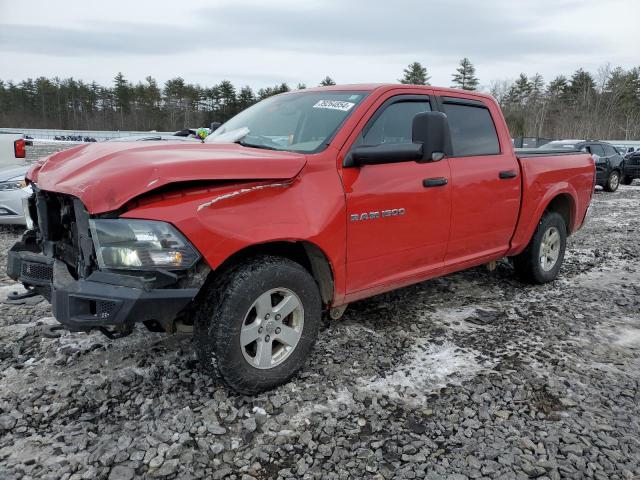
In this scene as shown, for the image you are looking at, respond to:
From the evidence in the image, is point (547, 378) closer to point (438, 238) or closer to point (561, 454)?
point (561, 454)

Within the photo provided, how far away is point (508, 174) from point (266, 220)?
8.39 ft

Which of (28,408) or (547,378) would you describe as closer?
(28,408)

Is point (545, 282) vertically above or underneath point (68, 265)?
underneath

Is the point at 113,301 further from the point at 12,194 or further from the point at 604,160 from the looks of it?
the point at 604,160

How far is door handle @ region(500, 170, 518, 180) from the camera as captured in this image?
4168 millimetres

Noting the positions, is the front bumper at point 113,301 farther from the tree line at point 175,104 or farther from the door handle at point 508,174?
the tree line at point 175,104

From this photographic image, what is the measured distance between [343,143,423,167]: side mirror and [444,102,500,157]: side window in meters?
0.88

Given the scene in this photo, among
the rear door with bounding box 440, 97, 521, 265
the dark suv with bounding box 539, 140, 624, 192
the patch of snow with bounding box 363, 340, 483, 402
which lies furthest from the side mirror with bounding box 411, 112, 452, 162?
the dark suv with bounding box 539, 140, 624, 192

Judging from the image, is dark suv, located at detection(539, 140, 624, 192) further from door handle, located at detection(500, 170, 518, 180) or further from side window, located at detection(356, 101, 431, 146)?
side window, located at detection(356, 101, 431, 146)

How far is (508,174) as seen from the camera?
423 centimetres

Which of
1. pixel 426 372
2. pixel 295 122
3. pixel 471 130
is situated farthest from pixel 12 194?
pixel 426 372

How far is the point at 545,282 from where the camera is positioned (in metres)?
5.16

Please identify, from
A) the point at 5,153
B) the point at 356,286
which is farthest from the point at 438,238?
the point at 5,153

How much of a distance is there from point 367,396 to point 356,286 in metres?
0.73
